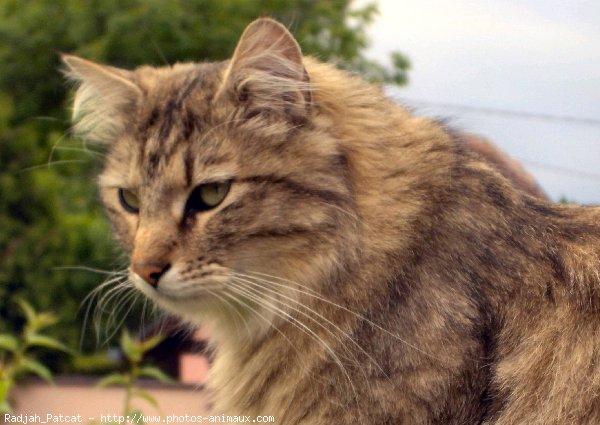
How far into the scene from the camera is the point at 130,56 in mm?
8789

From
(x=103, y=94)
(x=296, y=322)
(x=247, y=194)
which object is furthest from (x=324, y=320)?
(x=103, y=94)

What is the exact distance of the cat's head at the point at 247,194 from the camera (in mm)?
2438

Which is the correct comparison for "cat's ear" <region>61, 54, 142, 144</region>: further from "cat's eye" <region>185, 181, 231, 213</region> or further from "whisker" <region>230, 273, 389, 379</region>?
"whisker" <region>230, 273, 389, 379</region>

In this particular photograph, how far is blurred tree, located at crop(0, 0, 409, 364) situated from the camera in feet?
A: 20.2

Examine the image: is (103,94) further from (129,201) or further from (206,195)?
(206,195)

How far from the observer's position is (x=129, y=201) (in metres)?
2.71

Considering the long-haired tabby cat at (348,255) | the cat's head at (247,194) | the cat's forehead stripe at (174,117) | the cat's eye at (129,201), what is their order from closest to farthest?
the long-haired tabby cat at (348,255) < the cat's head at (247,194) < the cat's forehead stripe at (174,117) < the cat's eye at (129,201)

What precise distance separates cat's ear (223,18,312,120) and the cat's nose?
487 mm

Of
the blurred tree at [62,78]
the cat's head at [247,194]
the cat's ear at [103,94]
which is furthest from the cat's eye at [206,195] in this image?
the blurred tree at [62,78]

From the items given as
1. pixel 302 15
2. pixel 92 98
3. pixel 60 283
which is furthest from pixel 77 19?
pixel 92 98

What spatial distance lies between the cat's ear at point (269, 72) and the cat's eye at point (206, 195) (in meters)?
0.23

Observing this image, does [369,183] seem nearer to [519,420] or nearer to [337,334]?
[337,334]

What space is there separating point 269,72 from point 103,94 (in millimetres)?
616

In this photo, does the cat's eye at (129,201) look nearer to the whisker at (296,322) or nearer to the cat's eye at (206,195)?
the cat's eye at (206,195)
